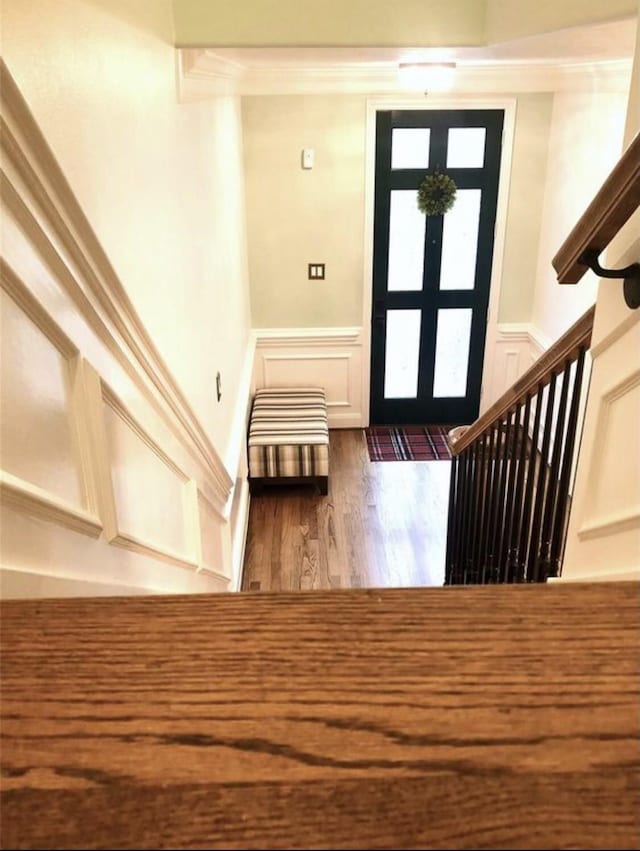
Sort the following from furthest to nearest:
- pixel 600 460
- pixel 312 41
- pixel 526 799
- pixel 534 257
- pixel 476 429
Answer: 1. pixel 534 257
2. pixel 476 429
3. pixel 312 41
4. pixel 600 460
5. pixel 526 799

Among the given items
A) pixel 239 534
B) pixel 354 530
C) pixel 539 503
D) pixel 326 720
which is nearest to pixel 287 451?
pixel 354 530

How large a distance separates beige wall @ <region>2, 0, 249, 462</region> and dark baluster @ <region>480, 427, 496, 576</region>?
1070mm

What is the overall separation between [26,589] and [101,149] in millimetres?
917

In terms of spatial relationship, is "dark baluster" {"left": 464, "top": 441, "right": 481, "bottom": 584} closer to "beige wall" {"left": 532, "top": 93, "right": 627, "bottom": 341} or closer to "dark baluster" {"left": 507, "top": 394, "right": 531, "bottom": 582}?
"dark baluster" {"left": 507, "top": 394, "right": 531, "bottom": 582}

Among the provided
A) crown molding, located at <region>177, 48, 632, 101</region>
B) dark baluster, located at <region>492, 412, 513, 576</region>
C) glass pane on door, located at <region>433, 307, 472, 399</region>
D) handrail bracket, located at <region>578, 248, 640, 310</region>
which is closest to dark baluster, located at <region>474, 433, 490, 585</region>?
dark baluster, located at <region>492, 412, 513, 576</region>

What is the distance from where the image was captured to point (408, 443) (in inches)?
201

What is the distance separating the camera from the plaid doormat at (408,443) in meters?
4.93

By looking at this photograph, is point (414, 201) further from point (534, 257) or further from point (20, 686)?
point (20, 686)

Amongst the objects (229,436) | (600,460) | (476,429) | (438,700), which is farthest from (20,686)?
(229,436)

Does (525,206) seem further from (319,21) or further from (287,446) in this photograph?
(319,21)

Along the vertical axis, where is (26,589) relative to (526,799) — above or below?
above

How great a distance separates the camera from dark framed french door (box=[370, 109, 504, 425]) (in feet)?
14.6

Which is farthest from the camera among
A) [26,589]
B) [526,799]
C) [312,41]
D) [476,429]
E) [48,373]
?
[476,429]

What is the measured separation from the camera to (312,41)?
2059 millimetres
